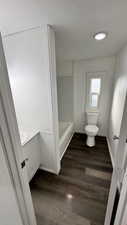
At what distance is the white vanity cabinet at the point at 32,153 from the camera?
1.53m

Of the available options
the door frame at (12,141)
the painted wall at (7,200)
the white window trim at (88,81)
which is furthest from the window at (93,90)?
the painted wall at (7,200)

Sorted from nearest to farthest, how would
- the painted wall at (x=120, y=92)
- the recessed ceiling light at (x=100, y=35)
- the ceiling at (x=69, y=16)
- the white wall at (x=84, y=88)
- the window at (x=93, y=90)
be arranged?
the ceiling at (x=69, y=16)
the recessed ceiling light at (x=100, y=35)
the painted wall at (x=120, y=92)
the white wall at (x=84, y=88)
the window at (x=93, y=90)

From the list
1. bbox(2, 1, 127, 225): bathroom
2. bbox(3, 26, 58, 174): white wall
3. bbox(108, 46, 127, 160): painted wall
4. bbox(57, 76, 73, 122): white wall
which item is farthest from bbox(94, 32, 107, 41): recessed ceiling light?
bbox(57, 76, 73, 122): white wall

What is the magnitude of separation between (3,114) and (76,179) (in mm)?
1755

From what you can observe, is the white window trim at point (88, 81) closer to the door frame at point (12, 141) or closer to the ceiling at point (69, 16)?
the ceiling at point (69, 16)

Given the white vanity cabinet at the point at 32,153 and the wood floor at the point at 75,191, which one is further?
the white vanity cabinet at the point at 32,153

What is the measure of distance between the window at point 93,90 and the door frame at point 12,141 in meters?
2.56

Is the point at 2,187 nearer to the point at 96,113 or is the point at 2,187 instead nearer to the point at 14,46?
the point at 14,46

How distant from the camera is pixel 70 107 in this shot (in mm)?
3156

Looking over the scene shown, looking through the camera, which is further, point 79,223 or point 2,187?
point 79,223

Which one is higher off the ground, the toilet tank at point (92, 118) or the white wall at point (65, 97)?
the white wall at point (65, 97)

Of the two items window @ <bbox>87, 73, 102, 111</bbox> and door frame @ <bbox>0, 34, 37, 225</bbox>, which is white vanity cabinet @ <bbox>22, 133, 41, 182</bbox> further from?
window @ <bbox>87, 73, 102, 111</bbox>

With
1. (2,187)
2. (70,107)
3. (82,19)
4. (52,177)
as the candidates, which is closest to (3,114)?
(2,187)

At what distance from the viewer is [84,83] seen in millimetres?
2916
